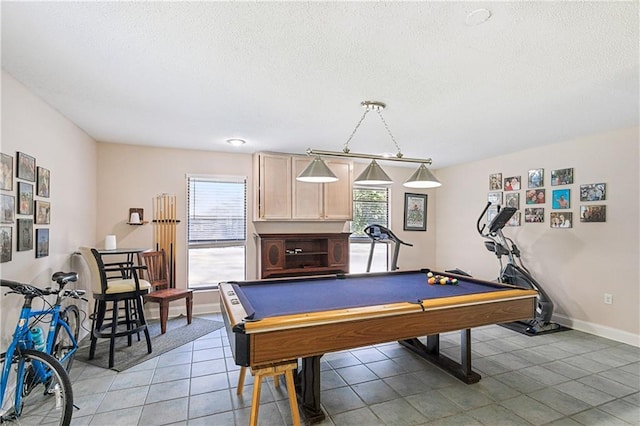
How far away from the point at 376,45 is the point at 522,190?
3.96m

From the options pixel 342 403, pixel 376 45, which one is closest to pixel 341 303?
pixel 342 403

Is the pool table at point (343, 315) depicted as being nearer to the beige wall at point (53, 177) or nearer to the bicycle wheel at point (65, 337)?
the bicycle wheel at point (65, 337)

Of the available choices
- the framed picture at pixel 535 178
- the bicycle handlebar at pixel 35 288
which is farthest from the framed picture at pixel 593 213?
the bicycle handlebar at pixel 35 288

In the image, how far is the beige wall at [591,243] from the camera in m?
3.71

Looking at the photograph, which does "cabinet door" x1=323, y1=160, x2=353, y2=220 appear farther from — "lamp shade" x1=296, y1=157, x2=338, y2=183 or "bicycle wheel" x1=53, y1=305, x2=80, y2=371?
"bicycle wheel" x1=53, y1=305, x2=80, y2=371

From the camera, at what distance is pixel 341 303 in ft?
7.73

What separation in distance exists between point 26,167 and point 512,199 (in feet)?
19.0

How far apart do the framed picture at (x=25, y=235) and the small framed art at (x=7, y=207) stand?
12 centimetres

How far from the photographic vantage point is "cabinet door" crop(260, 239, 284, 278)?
15.6ft

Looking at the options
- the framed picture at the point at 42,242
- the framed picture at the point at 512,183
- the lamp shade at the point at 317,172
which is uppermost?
the framed picture at the point at 512,183

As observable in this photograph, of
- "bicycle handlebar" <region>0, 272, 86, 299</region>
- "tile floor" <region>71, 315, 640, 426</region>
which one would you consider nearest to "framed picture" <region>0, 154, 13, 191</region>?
"bicycle handlebar" <region>0, 272, 86, 299</region>

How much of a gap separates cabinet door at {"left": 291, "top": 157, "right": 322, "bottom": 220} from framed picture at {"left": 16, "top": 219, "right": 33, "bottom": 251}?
3056 millimetres

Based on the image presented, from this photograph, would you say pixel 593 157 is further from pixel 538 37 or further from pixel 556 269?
pixel 538 37

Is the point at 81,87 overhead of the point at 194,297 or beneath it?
overhead
